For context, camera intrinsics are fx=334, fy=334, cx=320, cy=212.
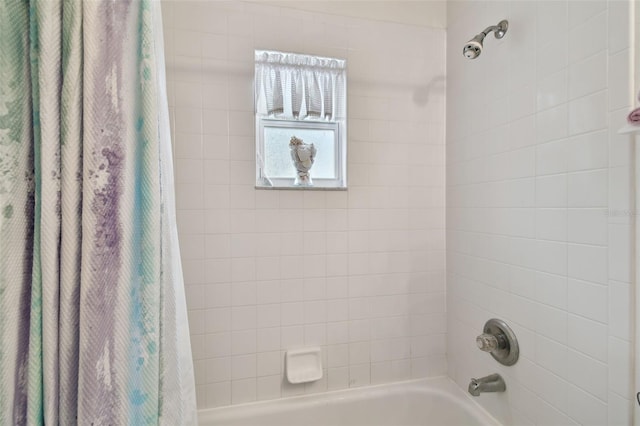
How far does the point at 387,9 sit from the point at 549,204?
1103mm

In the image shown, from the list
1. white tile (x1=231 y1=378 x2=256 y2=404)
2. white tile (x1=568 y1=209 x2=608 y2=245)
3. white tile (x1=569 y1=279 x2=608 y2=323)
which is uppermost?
white tile (x1=568 y1=209 x2=608 y2=245)

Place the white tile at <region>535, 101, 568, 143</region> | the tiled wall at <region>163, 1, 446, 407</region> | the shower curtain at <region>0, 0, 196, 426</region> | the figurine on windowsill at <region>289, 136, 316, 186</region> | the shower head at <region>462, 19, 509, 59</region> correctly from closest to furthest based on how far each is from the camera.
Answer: the shower curtain at <region>0, 0, 196, 426</region>
the white tile at <region>535, 101, 568, 143</region>
the shower head at <region>462, 19, 509, 59</region>
the tiled wall at <region>163, 1, 446, 407</region>
the figurine on windowsill at <region>289, 136, 316, 186</region>

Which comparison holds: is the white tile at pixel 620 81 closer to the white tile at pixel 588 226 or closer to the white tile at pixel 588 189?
the white tile at pixel 588 189

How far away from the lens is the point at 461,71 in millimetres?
1467

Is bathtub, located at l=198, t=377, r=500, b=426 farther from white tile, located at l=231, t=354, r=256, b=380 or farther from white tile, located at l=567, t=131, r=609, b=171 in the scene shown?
white tile, located at l=567, t=131, r=609, b=171

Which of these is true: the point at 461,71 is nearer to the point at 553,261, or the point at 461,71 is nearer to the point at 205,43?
the point at 553,261

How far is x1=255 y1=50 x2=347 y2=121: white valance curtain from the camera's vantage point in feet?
4.73

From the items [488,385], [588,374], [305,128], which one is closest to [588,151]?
[588,374]

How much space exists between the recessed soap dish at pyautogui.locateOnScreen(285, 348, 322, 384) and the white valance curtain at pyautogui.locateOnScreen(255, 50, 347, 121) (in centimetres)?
104

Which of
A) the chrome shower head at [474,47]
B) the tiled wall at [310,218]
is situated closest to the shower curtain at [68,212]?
the tiled wall at [310,218]

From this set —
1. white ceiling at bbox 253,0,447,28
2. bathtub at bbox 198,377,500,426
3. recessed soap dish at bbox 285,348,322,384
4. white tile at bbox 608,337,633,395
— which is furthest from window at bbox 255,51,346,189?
white tile at bbox 608,337,633,395

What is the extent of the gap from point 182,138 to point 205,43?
0.40m

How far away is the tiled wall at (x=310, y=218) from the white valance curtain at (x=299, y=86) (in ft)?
0.14

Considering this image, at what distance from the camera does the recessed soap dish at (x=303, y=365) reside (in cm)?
142
